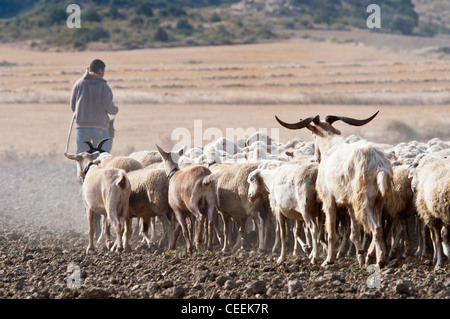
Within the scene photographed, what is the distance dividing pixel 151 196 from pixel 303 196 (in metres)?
2.95

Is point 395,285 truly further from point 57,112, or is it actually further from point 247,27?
point 247,27

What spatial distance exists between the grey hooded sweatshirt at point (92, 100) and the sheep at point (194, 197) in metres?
3.49

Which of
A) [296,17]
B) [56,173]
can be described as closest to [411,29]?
[296,17]

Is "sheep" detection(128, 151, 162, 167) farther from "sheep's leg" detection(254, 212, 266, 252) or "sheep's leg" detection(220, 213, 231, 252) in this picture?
"sheep's leg" detection(254, 212, 266, 252)

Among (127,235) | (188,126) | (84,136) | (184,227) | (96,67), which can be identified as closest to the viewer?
(184,227)

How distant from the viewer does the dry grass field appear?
32.7 metres

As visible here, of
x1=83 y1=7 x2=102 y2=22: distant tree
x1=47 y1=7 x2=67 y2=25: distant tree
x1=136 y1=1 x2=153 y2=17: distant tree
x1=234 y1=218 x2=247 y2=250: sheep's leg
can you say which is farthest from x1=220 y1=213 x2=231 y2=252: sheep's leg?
x1=136 y1=1 x2=153 y2=17: distant tree

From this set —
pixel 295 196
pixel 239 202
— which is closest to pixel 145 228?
pixel 239 202

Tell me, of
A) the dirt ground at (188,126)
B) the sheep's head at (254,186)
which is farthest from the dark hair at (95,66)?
the sheep's head at (254,186)

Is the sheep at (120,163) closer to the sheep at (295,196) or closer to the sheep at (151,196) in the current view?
the sheep at (151,196)

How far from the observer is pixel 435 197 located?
962 centimetres

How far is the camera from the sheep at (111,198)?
11.9 metres

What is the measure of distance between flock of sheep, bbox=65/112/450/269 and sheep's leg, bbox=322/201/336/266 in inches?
0.5

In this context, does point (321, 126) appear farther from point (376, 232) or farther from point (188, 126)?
point (188, 126)
